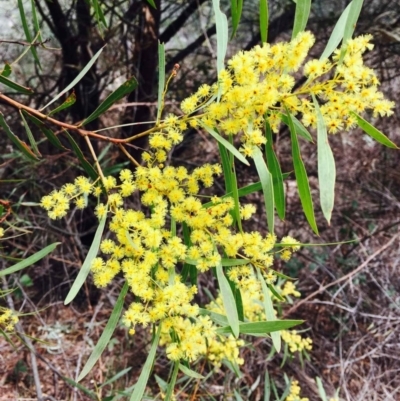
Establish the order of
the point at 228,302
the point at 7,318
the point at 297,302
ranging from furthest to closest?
the point at 297,302
the point at 7,318
the point at 228,302

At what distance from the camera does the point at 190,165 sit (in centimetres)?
282

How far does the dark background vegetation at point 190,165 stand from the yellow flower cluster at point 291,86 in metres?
1.38

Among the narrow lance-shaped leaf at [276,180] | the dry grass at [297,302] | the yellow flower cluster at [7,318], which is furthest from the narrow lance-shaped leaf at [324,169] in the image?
the dry grass at [297,302]

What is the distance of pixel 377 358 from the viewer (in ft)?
7.54

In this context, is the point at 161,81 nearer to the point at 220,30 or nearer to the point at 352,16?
the point at 220,30

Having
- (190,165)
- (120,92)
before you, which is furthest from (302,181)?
(190,165)

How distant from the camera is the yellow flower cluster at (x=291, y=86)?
74 centimetres

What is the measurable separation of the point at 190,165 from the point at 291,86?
6.81ft

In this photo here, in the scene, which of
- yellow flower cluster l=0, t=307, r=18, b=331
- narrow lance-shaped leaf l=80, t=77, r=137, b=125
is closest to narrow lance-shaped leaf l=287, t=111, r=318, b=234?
narrow lance-shaped leaf l=80, t=77, r=137, b=125

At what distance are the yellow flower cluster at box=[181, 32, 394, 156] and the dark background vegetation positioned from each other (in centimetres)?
138

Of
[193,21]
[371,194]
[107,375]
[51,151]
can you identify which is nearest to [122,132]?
[51,151]

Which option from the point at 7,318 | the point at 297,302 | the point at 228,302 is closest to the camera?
the point at 228,302

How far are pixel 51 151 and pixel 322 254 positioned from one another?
175 cm

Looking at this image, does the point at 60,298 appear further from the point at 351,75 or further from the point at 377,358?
the point at 351,75
